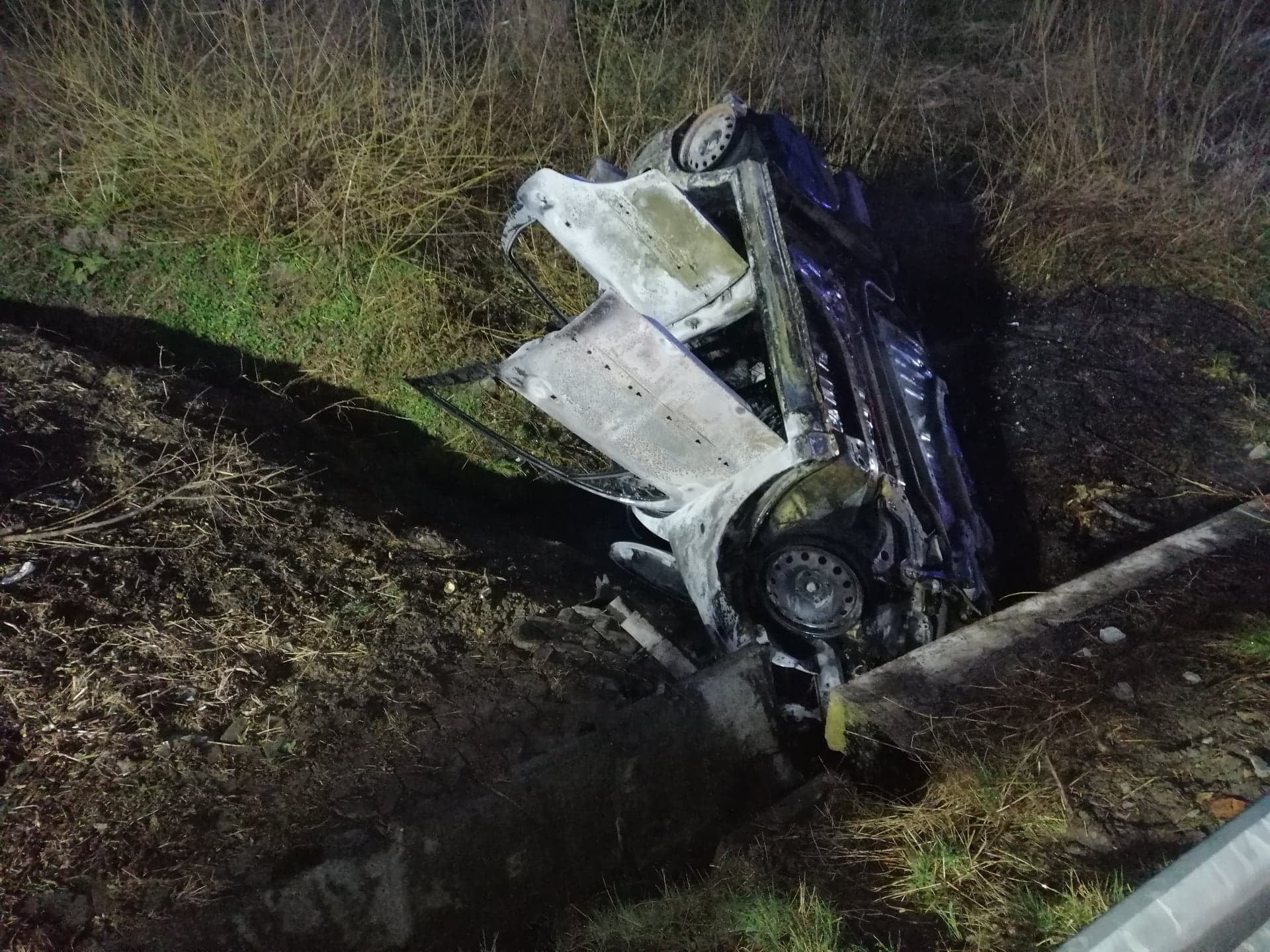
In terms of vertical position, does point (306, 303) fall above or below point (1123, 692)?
above

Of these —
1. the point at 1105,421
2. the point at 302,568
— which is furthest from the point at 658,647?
Answer: the point at 1105,421

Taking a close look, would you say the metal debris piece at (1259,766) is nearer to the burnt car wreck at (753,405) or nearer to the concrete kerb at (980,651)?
the concrete kerb at (980,651)

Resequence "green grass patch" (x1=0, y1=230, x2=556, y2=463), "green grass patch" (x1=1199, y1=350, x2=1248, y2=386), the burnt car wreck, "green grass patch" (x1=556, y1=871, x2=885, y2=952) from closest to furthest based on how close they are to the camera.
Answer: "green grass patch" (x1=556, y1=871, x2=885, y2=952) → the burnt car wreck → "green grass patch" (x1=0, y1=230, x2=556, y2=463) → "green grass patch" (x1=1199, y1=350, x2=1248, y2=386)

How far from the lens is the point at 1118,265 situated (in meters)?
4.84

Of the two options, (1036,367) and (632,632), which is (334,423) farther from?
(1036,367)

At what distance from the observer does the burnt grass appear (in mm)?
2285

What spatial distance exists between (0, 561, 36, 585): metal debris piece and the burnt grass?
0.02 m

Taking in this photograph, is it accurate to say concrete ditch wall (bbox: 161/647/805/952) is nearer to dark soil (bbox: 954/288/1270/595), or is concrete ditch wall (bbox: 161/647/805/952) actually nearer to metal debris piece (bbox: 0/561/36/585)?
metal debris piece (bbox: 0/561/36/585)

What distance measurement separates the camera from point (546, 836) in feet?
7.90

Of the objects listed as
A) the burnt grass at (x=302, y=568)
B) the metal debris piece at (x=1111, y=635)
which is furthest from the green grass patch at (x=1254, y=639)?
the metal debris piece at (x=1111, y=635)

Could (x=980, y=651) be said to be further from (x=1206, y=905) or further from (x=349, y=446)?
(x=349, y=446)

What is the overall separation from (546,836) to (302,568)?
1429mm

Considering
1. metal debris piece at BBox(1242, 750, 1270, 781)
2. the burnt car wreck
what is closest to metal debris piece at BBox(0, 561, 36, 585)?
the burnt car wreck

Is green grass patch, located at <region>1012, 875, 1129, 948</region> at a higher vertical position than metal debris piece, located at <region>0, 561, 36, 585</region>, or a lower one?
lower
